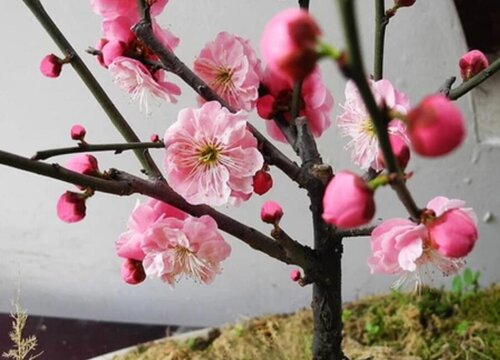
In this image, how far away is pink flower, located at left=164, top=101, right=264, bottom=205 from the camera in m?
0.47

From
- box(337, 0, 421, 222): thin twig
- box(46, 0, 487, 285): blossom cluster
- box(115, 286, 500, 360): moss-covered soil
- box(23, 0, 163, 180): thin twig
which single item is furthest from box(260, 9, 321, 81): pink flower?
box(115, 286, 500, 360): moss-covered soil

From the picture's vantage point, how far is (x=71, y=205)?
491 mm

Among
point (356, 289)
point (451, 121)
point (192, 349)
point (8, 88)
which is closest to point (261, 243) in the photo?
point (451, 121)

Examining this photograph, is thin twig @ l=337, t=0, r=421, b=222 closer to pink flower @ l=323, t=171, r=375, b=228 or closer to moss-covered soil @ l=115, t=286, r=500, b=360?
pink flower @ l=323, t=171, r=375, b=228

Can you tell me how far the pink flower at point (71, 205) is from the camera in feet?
1.61

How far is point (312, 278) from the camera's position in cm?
58

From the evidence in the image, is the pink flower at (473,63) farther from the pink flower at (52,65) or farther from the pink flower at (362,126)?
the pink flower at (52,65)

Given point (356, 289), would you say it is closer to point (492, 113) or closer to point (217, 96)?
point (492, 113)

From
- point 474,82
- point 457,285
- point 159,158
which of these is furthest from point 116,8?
point 457,285

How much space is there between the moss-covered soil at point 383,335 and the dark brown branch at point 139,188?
1.05 ft

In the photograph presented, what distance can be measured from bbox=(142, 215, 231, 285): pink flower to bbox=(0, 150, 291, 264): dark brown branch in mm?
16

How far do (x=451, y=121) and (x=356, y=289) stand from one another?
0.91 meters

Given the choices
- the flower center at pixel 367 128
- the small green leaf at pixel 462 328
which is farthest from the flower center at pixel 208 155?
the small green leaf at pixel 462 328

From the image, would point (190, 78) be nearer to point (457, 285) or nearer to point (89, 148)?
point (89, 148)
